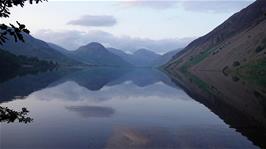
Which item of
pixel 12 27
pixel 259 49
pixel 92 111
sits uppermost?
pixel 259 49

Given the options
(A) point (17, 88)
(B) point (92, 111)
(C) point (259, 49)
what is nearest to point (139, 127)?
(B) point (92, 111)

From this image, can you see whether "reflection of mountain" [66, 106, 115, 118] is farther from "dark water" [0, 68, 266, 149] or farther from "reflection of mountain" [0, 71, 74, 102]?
"reflection of mountain" [0, 71, 74, 102]

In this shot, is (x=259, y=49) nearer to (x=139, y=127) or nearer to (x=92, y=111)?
(x=92, y=111)

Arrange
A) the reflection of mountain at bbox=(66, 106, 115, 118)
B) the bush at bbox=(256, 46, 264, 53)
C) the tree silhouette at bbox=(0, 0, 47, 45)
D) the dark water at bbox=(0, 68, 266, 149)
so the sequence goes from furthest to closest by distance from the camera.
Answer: the bush at bbox=(256, 46, 264, 53) → the reflection of mountain at bbox=(66, 106, 115, 118) → the dark water at bbox=(0, 68, 266, 149) → the tree silhouette at bbox=(0, 0, 47, 45)

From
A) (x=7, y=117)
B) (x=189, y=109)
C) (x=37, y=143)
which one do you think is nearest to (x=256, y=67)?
(x=189, y=109)

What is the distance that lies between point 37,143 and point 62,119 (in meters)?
14.2

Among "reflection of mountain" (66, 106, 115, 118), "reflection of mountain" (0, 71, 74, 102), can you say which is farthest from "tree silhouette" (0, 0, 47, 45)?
"reflection of mountain" (0, 71, 74, 102)

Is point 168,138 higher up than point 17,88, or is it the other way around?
point 17,88

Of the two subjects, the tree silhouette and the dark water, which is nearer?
the tree silhouette

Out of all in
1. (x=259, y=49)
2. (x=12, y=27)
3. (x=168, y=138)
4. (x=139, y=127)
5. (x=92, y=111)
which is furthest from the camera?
(x=259, y=49)

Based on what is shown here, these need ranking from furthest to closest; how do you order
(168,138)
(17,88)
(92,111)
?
(17,88) < (92,111) < (168,138)

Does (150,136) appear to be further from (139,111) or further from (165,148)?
(139,111)

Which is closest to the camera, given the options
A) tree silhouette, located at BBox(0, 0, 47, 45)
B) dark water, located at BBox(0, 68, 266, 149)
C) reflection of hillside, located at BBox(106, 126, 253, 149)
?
tree silhouette, located at BBox(0, 0, 47, 45)

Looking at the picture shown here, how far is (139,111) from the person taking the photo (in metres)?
56.9
